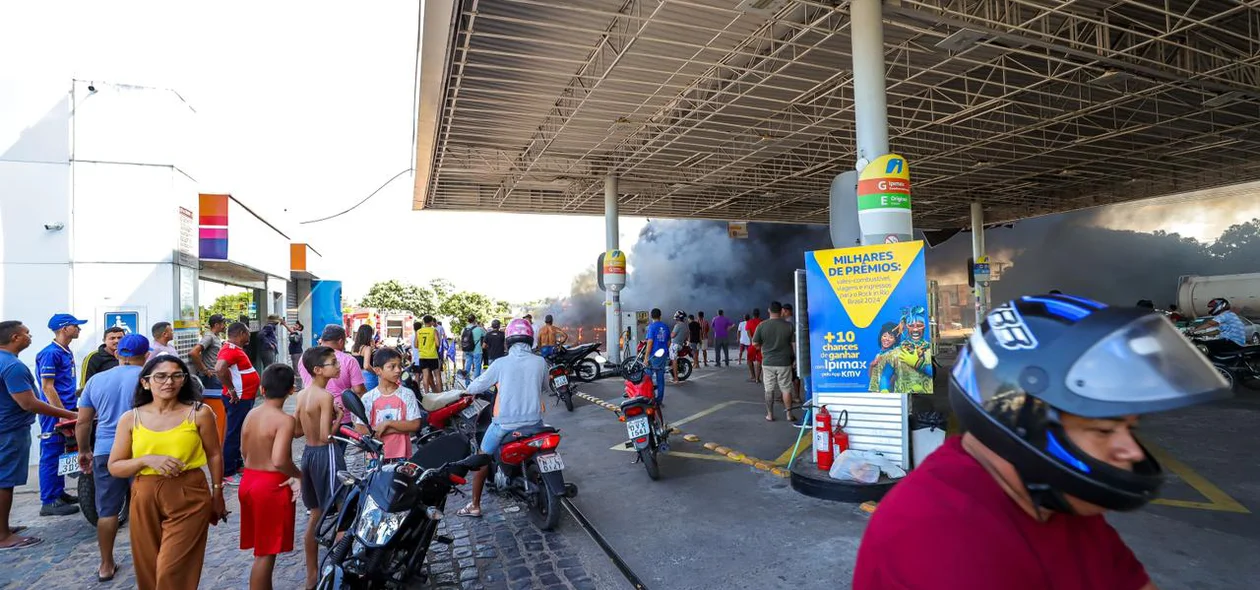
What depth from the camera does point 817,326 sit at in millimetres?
6211

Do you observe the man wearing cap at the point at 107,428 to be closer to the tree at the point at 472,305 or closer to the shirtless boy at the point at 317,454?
the shirtless boy at the point at 317,454

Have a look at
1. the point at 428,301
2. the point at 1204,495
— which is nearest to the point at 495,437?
the point at 1204,495

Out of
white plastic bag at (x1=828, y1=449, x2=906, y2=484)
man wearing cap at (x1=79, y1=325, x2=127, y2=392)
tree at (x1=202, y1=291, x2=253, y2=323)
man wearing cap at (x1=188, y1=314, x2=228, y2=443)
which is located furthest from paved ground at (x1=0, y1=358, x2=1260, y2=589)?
tree at (x1=202, y1=291, x2=253, y2=323)

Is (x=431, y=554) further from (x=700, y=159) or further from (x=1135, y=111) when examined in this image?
(x=1135, y=111)

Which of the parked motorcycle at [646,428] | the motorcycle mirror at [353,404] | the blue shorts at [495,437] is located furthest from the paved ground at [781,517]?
the motorcycle mirror at [353,404]

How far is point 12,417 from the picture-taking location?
Result: 5047mm

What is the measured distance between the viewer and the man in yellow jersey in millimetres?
11906

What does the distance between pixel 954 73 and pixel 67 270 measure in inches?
612

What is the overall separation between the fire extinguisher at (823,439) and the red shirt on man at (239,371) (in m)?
6.04

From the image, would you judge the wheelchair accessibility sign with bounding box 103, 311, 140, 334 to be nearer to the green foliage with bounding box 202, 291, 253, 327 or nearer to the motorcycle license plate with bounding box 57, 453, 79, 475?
the motorcycle license plate with bounding box 57, 453, 79, 475

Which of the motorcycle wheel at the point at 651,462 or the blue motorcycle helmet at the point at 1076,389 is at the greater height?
the blue motorcycle helmet at the point at 1076,389

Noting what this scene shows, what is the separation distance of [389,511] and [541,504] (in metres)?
1.96

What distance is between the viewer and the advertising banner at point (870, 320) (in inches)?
220

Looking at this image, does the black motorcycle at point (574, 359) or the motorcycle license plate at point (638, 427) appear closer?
the motorcycle license plate at point (638, 427)
